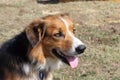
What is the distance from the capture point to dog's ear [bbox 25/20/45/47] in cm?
566

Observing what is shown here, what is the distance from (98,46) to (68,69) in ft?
5.22

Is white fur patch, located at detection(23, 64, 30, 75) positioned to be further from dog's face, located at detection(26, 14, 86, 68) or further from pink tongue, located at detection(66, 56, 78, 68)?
pink tongue, located at detection(66, 56, 78, 68)

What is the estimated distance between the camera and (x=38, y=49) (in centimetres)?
576

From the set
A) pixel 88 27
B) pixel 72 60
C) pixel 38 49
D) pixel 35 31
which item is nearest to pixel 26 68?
pixel 38 49

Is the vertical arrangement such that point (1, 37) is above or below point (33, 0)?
above

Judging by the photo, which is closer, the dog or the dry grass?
the dog

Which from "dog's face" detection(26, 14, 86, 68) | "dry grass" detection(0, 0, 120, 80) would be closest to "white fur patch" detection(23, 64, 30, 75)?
"dog's face" detection(26, 14, 86, 68)

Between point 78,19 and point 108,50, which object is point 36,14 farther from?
point 108,50

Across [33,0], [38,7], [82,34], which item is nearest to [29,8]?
[38,7]

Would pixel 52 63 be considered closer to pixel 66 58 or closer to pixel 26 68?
pixel 66 58

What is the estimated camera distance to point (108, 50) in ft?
31.1

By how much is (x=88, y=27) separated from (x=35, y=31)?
5885 millimetres

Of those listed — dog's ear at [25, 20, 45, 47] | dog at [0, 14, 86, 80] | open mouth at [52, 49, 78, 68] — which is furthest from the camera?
open mouth at [52, 49, 78, 68]

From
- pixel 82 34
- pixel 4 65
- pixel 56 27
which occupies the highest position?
pixel 56 27
